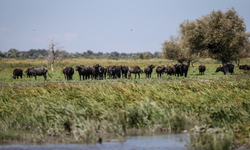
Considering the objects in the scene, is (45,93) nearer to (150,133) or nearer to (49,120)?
(49,120)

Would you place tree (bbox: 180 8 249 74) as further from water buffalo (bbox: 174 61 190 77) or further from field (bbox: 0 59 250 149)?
field (bbox: 0 59 250 149)

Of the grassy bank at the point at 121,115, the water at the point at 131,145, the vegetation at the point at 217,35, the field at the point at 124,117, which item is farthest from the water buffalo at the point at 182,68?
the water at the point at 131,145

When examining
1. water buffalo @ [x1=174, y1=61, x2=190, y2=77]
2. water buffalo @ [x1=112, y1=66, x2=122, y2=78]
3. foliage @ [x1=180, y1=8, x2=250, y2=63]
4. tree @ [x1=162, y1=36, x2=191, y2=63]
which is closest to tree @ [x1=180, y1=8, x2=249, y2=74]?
foliage @ [x1=180, y1=8, x2=250, y2=63]

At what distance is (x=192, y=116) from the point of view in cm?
1227

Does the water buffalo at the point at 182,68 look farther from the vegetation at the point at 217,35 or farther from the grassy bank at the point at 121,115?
the grassy bank at the point at 121,115

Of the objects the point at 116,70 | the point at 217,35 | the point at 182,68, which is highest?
the point at 217,35

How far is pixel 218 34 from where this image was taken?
45.3 meters

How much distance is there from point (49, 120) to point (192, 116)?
264 inches

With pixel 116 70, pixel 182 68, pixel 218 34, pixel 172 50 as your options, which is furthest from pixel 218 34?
pixel 172 50

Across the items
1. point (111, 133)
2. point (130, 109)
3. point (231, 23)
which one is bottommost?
Answer: point (111, 133)

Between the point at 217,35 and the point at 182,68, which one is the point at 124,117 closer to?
the point at 182,68

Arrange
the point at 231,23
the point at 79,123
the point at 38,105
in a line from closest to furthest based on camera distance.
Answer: the point at 79,123, the point at 38,105, the point at 231,23

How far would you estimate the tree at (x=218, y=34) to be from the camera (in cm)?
4516

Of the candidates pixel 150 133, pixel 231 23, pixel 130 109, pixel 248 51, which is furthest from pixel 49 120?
pixel 248 51
